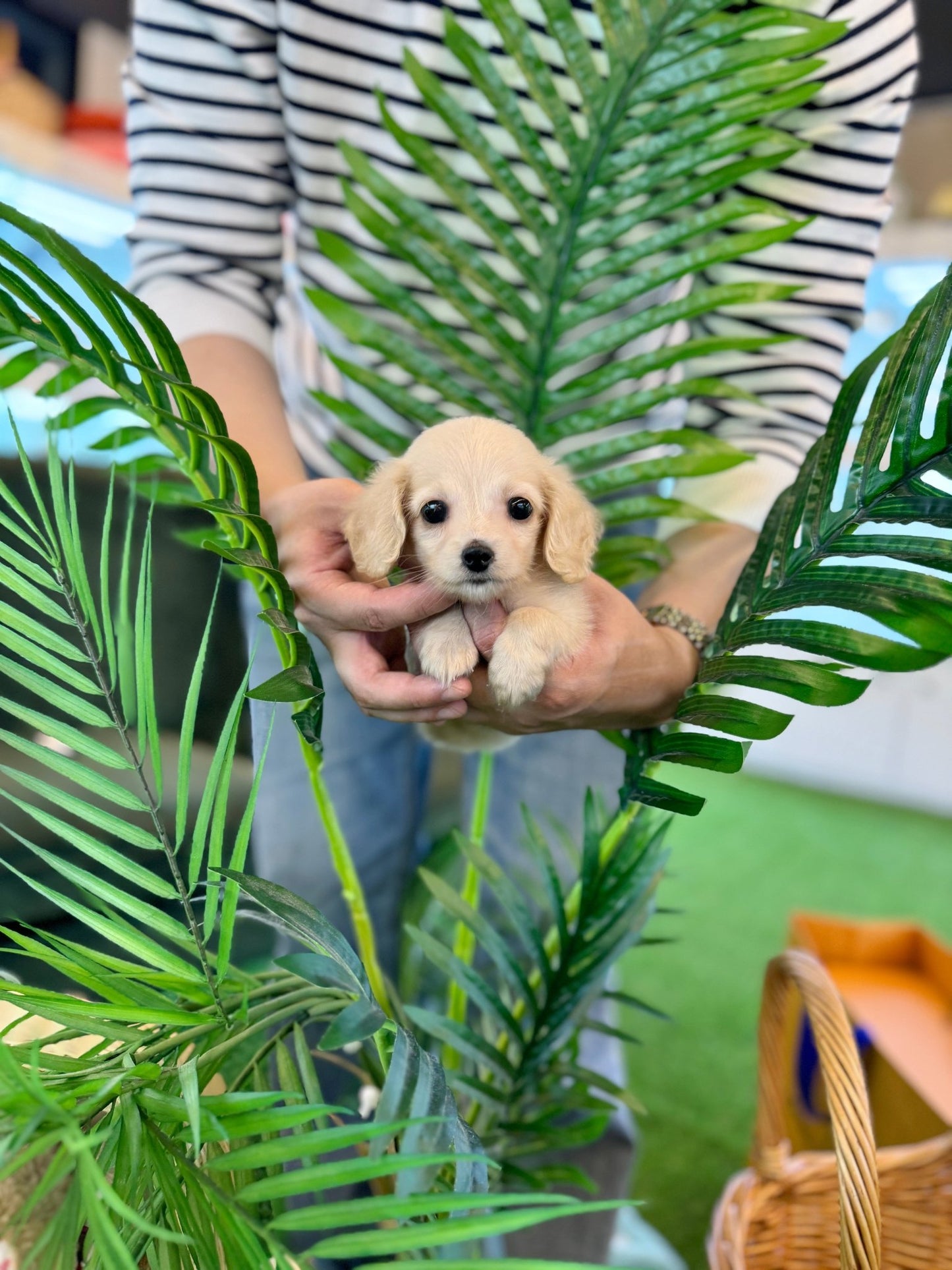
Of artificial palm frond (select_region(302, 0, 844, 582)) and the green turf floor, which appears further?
the green turf floor

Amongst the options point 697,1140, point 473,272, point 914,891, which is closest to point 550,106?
point 473,272

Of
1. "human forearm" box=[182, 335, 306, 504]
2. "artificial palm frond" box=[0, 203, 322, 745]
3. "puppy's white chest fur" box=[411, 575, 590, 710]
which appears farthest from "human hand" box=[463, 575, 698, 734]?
"human forearm" box=[182, 335, 306, 504]

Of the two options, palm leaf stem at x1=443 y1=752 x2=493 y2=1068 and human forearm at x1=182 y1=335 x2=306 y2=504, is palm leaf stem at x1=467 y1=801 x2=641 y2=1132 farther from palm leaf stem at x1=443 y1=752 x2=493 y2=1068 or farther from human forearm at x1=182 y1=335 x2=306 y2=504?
human forearm at x1=182 y1=335 x2=306 y2=504

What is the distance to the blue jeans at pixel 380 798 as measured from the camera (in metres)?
0.91

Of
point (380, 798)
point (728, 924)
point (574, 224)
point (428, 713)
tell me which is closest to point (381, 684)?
point (428, 713)

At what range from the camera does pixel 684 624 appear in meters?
0.66

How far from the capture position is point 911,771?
10.6ft

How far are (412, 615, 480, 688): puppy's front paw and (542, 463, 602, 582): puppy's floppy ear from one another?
71mm

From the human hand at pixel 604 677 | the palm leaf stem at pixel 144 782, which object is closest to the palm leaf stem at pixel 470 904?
the human hand at pixel 604 677

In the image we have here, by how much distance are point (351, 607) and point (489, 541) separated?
0.09 meters

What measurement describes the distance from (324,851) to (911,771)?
9.41 ft

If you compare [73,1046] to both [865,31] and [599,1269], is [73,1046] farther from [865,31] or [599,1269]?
[865,31]

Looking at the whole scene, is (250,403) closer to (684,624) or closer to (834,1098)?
(684,624)

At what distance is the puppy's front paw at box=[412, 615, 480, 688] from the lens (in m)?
0.53
